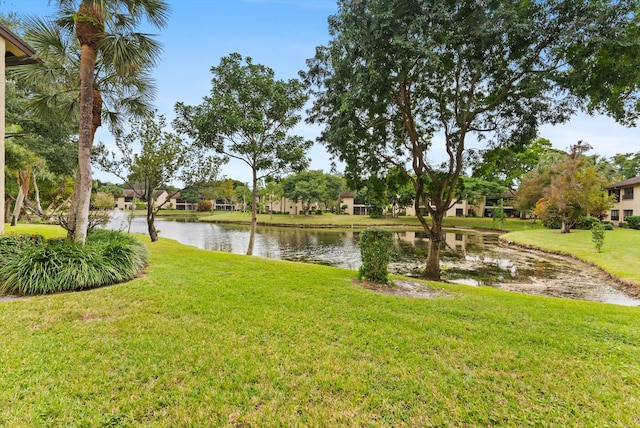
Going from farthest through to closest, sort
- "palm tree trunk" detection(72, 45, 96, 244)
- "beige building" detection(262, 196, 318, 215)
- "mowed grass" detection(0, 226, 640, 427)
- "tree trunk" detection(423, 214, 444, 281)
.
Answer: "beige building" detection(262, 196, 318, 215) < "tree trunk" detection(423, 214, 444, 281) < "palm tree trunk" detection(72, 45, 96, 244) < "mowed grass" detection(0, 226, 640, 427)

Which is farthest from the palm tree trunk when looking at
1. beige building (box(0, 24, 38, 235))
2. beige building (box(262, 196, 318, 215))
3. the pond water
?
beige building (box(262, 196, 318, 215))

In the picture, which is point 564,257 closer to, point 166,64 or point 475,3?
point 475,3

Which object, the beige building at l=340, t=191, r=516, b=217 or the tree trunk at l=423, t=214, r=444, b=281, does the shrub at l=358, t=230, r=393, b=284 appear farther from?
the beige building at l=340, t=191, r=516, b=217

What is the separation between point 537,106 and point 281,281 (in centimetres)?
953

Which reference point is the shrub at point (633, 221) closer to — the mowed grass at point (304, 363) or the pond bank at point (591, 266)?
the pond bank at point (591, 266)

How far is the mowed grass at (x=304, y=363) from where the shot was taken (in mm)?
2525

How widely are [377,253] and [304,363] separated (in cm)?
457

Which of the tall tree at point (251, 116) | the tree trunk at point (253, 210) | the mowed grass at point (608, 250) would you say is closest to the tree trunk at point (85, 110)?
the tall tree at point (251, 116)

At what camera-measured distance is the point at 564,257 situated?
16938 millimetres

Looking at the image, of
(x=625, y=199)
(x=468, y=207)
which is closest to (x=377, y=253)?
(x=625, y=199)

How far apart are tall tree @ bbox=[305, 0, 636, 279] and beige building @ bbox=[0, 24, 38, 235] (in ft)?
24.6

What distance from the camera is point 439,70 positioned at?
8352mm

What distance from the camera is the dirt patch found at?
6.59 m

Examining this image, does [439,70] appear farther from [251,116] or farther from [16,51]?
[16,51]
